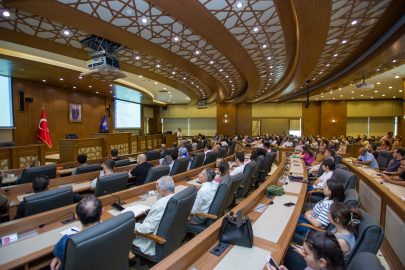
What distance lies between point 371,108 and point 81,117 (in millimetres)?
21756

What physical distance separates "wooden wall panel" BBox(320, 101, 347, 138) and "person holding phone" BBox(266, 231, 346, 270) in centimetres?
1818

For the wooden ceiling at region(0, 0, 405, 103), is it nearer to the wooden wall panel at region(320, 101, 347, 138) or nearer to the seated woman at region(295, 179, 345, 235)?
the seated woman at region(295, 179, 345, 235)

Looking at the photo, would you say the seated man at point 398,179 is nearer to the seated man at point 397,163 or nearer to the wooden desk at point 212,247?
the seated man at point 397,163

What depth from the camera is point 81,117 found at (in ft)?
37.2

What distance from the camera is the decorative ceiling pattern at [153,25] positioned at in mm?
3469

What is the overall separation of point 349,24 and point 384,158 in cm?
411

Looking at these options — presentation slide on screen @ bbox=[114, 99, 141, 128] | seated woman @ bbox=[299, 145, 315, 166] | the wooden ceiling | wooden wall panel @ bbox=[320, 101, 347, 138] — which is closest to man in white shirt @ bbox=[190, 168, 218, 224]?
the wooden ceiling

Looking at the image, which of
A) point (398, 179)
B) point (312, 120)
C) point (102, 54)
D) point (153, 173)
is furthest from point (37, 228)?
point (312, 120)

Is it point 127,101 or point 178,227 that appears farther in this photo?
point 127,101

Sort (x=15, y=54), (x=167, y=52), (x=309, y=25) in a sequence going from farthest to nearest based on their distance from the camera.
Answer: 1. (x=15, y=54)
2. (x=167, y=52)
3. (x=309, y=25)

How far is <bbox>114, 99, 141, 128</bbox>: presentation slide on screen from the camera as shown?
14.0 meters

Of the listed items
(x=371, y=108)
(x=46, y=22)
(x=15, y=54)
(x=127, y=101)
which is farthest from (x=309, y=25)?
(x=371, y=108)

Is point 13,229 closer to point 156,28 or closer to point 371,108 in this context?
point 156,28

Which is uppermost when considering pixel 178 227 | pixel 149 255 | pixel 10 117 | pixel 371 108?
pixel 371 108
